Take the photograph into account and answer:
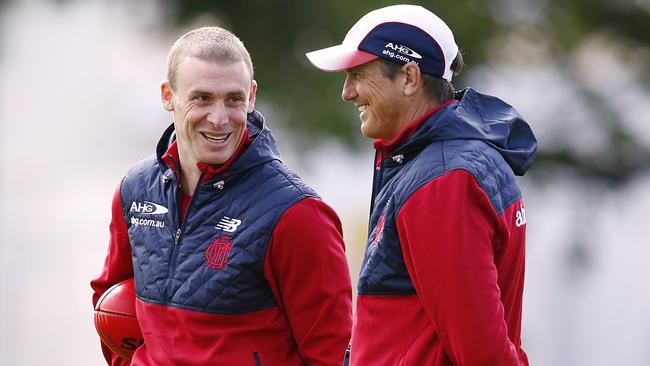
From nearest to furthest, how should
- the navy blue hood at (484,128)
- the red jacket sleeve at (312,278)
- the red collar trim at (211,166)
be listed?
the navy blue hood at (484,128) → the red jacket sleeve at (312,278) → the red collar trim at (211,166)

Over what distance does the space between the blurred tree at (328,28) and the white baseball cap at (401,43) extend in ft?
21.9

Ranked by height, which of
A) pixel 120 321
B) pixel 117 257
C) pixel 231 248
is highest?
pixel 231 248

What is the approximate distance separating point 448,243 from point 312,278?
589mm

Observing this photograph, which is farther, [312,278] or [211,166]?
[211,166]

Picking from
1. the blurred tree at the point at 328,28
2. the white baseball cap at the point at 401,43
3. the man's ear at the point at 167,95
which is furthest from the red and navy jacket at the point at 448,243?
the blurred tree at the point at 328,28

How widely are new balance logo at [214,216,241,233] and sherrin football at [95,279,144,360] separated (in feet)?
1.51

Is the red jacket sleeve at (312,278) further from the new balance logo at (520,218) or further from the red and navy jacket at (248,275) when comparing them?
the new balance logo at (520,218)

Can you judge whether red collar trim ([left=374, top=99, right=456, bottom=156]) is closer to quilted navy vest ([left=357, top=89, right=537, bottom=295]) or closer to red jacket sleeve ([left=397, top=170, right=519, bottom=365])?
quilted navy vest ([left=357, top=89, right=537, bottom=295])

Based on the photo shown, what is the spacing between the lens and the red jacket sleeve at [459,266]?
123 inches

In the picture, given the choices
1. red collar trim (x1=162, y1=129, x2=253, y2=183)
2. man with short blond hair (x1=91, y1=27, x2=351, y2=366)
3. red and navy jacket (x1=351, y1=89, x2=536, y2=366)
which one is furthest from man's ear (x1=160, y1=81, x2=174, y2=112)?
red and navy jacket (x1=351, y1=89, x2=536, y2=366)

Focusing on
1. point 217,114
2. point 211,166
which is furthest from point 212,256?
point 217,114

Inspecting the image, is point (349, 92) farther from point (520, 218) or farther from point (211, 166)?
point (520, 218)

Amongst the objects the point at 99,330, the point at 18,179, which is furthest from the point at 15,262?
the point at 99,330

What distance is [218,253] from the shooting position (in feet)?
11.8
